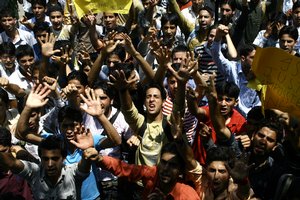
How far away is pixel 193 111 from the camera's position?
20.1 ft

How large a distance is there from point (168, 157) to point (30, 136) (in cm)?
133

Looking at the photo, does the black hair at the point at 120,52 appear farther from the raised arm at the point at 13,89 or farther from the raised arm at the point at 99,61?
the raised arm at the point at 13,89

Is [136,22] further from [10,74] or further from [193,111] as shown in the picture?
[193,111]

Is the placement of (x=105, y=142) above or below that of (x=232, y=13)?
above

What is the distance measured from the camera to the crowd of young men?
→ 5.33 m

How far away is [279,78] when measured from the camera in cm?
539

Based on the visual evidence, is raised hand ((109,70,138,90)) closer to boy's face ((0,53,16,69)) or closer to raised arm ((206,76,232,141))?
raised arm ((206,76,232,141))

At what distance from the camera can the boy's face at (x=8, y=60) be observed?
8.43m

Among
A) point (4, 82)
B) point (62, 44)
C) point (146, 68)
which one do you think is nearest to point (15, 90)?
point (4, 82)

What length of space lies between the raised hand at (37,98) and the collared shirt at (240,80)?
2281mm

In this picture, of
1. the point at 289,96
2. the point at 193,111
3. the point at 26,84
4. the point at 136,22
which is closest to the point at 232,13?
the point at 136,22

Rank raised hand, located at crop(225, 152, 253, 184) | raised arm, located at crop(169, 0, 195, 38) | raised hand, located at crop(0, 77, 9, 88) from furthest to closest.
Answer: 1. raised arm, located at crop(169, 0, 195, 38)
2. raised hand, located at crop(0, 77, 9, 88)
3. raised hand, located at crop(225, 152, 253, 184)

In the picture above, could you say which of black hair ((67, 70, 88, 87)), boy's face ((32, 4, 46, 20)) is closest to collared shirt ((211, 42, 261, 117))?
black hair ((67, 70, 88, 87))

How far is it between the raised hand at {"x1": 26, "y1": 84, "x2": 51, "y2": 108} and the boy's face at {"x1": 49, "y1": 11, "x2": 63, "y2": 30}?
4167 millimetres
